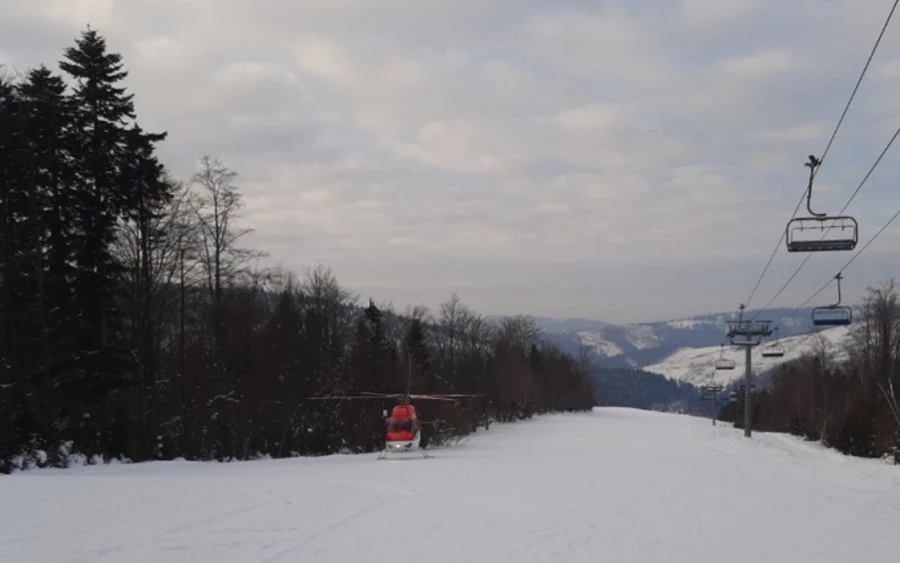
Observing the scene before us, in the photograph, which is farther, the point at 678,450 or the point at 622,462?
the point at 678,450

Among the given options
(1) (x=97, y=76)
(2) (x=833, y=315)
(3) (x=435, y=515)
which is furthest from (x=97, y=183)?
(2) (x=833, y=315)

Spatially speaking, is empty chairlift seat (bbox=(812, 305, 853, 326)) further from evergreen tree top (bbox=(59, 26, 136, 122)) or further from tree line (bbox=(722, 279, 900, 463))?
evergreen tree top (bbox=(59, 26, 136, 122))

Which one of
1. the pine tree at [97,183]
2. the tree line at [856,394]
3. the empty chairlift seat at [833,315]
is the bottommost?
the tree line at [856,394]

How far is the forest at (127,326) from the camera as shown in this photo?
90.3ft

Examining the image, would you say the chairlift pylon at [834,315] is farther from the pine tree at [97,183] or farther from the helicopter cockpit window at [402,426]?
the pine tree at [97,183]

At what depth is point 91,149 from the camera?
30359 millimetres

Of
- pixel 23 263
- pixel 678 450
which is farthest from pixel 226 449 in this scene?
pixel 678 450

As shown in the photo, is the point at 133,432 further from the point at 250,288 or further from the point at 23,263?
the point at 250,288

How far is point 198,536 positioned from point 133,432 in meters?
18.3

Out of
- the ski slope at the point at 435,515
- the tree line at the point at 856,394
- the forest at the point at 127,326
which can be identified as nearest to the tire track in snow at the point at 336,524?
the ski slope at the point at 435,515

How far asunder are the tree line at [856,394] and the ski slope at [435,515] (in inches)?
697

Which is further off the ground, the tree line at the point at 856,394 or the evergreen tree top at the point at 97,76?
the evergreen tree top at the point at 97,76

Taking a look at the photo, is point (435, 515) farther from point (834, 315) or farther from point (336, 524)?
point (834, 315)

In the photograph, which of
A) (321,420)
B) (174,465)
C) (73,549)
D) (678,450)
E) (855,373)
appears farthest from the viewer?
(855,373)
